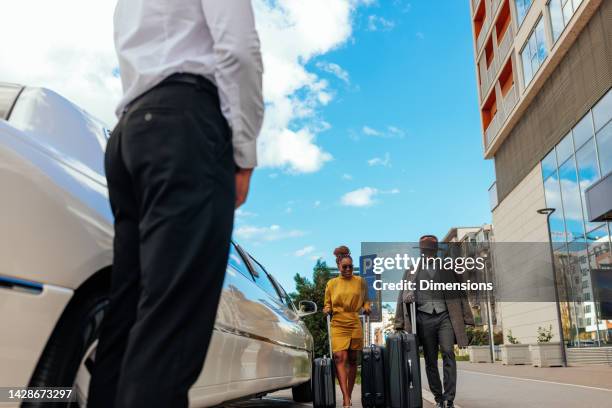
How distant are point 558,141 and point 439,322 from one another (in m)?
18.7

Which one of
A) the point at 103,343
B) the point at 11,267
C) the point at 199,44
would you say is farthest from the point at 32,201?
the point at 199,44

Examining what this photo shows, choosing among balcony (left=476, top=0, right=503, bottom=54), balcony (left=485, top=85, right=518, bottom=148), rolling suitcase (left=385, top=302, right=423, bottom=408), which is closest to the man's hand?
rolling suitcase (left=385, top=302, right=423, bottom=408)

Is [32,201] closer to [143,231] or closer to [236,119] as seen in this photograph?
[143,231]

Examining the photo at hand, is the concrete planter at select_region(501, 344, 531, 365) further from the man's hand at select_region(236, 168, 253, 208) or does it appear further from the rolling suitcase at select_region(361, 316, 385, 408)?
the man's hand at select_region(236, 168, 253, 208)

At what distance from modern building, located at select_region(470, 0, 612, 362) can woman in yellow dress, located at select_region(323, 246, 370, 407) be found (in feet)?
41.9

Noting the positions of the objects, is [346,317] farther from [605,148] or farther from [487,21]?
Answer: [487,21]

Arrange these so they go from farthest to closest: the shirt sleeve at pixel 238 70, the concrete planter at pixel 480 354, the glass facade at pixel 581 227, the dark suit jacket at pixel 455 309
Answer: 1. the concrete planter at pixel 480 354
2. the glass facade at pixel 581 227
3. the dark suit jacket at pixel 455 309
4. the shirt sleeve at pixel 238 70

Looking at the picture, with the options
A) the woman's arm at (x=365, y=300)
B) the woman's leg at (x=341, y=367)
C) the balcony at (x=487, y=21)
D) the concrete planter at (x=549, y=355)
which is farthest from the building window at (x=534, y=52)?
the woman's leg at (x=341, y=367)

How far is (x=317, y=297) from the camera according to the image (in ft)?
62.0

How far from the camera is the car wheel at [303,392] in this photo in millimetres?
7527

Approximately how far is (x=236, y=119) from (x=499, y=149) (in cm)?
3177

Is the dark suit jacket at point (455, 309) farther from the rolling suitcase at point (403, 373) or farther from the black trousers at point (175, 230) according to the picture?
the black trousers at point (175, 230)

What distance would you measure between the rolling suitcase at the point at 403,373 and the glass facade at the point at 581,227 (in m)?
14.7

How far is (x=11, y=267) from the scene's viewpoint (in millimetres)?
1618
